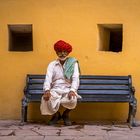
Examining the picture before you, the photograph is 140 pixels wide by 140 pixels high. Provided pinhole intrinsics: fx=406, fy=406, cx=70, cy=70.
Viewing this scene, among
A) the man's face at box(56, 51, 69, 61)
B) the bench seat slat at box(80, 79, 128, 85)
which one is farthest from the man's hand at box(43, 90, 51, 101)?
the bench seat slat at box(80, 79, 128, 85)

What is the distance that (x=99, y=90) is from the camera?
21.7 ft

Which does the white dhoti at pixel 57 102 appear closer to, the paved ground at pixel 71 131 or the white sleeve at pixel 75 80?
the white sleeve at pixel 75 80

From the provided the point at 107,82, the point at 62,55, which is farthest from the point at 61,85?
the point at 107,82

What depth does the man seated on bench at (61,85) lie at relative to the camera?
620 cm

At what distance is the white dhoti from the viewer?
20.3 ft

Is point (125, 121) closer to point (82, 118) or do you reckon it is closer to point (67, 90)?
point (82, 118)

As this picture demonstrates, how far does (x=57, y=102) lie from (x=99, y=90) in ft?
2.65

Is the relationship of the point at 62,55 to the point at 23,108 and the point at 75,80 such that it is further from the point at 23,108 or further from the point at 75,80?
the point at 23,108

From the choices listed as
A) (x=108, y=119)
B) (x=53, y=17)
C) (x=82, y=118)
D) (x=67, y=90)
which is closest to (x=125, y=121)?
(x=108, y=119)

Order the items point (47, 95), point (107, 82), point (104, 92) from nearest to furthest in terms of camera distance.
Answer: point (47, 95) → point (104, 92) → point (107, 82)

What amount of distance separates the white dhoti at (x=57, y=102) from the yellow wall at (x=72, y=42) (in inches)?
28.1

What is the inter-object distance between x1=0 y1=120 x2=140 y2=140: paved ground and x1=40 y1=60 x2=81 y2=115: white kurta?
307 millimetres

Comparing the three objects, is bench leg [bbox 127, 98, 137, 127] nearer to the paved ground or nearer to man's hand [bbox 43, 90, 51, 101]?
the paved ground

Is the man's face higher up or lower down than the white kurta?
higher up
